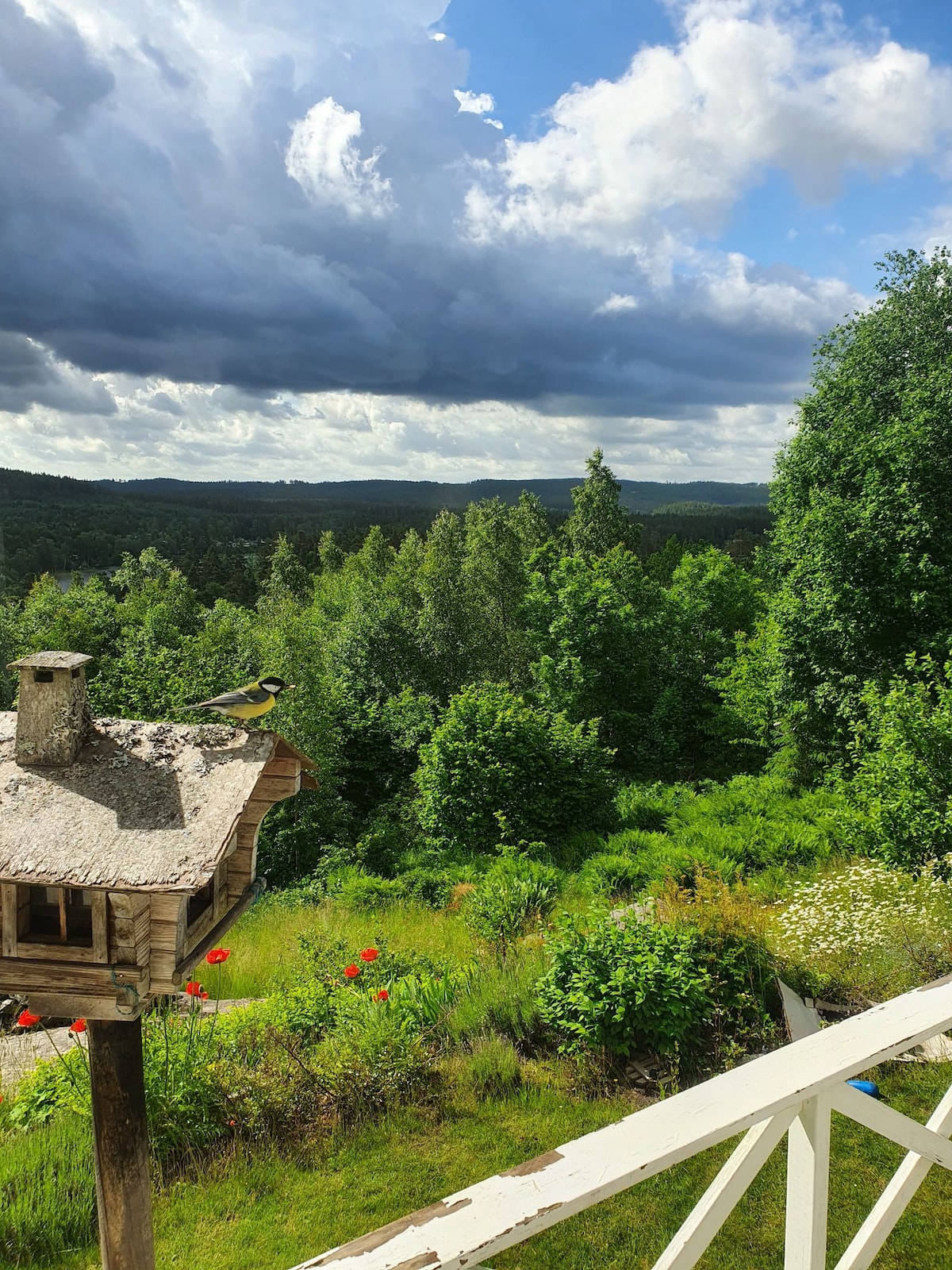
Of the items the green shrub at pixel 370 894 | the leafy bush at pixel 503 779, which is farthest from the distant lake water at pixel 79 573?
the green shrub at pixel 370 894

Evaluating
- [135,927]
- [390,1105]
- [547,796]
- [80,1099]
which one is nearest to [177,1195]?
[80,1099]

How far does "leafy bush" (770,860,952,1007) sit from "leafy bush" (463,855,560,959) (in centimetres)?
314

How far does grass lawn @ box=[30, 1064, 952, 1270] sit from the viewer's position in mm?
4129

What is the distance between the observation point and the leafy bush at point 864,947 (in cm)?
695

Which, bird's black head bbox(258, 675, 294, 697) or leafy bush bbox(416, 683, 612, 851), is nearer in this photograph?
bird's black head bbox(258, 675, 294, 697)

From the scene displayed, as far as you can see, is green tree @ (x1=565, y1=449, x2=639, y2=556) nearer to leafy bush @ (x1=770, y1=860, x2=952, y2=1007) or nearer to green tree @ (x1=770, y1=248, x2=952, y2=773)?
green tree @ (x1=770, y1=248, x2=952, y2=773)

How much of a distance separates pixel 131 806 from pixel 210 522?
89.9 m

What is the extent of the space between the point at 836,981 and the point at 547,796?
10606 mm

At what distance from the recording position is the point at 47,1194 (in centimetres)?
471

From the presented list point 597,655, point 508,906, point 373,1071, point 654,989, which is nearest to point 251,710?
point 373,1071

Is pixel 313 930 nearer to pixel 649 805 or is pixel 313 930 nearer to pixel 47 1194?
pixel 47 1194

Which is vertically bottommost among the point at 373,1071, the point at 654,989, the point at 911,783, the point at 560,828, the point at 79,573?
the point at 560,828

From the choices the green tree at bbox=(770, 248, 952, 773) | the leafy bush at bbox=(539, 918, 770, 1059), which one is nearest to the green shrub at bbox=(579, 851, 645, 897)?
the leafy bush at bbox=(539, 918, 770, 1059)

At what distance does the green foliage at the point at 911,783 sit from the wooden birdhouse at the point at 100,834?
31.0 feet
